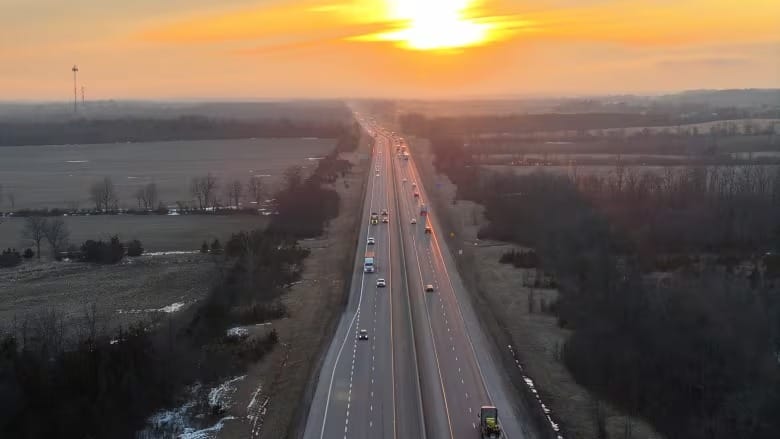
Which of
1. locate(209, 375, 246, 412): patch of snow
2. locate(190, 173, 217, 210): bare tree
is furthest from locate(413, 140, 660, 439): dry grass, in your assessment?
locate(190, 173, 217, 210): bare tree

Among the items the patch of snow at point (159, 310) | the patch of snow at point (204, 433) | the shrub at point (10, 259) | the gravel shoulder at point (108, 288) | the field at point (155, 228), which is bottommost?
the patch of snow at point (204, 433)

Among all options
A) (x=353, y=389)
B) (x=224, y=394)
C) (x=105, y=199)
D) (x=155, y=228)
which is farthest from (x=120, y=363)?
(x=105, y=199)

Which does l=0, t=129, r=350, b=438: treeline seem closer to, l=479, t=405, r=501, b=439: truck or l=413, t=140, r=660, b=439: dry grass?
l=479, t=405, r=501, b=439: truck

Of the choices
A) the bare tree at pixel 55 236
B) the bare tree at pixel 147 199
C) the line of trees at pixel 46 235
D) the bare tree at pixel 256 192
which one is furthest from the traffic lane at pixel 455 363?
the bare tree at pixel 147 199

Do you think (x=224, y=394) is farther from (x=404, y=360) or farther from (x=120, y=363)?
(x=404, y=360)

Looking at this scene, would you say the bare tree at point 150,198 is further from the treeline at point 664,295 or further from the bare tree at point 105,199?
the treeline at point 664,295
